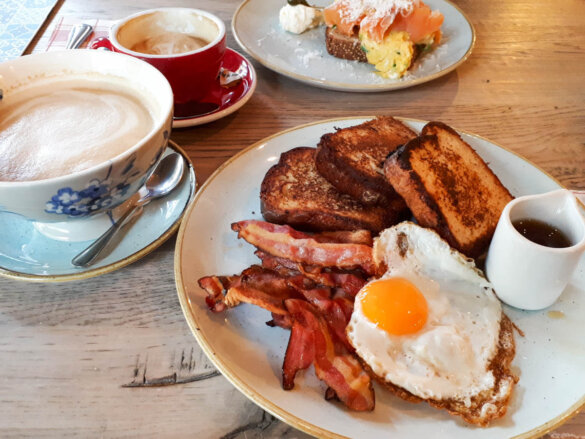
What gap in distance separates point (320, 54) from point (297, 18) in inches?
10.7

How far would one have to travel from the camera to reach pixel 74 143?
1.29m

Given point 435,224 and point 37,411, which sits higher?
point 435,224

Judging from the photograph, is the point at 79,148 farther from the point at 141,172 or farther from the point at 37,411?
the point at 37,411

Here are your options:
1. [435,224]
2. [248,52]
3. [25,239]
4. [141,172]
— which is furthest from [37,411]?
[248,52]

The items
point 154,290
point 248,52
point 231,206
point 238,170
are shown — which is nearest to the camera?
point 154,290

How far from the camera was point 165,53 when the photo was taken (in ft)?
6.38

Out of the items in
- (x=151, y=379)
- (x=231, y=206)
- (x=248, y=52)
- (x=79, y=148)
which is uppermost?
(x=79, y=148)

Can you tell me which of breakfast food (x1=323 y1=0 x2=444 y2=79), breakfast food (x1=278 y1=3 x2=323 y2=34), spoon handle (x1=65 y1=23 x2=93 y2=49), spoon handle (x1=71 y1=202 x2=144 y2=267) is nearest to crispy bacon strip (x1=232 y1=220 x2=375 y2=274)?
spoon handle (x1=71 y1=202 x2=144 y2=267)

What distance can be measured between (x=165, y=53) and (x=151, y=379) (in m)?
1.40

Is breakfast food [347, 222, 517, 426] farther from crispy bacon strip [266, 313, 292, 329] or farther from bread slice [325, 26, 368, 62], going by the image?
bread slice [325, 26, 368, 62]

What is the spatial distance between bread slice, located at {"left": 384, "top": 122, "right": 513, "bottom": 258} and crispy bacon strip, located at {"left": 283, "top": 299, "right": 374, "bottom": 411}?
1.69 ft

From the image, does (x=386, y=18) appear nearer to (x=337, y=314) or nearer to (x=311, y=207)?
(x=311, y=207)

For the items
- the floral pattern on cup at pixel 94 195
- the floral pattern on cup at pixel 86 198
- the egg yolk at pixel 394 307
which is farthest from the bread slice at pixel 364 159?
the floral pattern on cup at pixel 86 198

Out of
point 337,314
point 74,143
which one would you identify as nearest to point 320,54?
point 74,143
